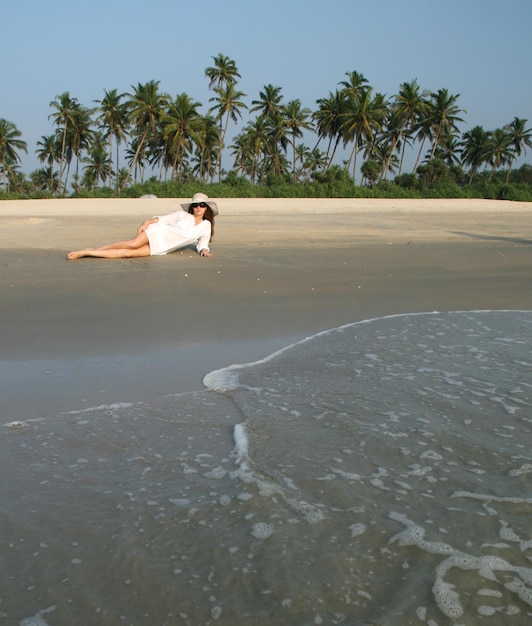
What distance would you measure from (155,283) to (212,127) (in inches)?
2164

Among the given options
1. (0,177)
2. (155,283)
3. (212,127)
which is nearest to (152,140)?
(212,127)

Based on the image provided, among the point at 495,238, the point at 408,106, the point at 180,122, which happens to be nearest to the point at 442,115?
the point at 408,106

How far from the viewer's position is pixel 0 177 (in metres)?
65.6

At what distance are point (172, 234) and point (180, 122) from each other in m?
46.4

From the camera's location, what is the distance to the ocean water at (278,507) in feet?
5.13

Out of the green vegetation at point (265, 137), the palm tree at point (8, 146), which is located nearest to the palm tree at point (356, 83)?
the green vegetation at point (265, 137)

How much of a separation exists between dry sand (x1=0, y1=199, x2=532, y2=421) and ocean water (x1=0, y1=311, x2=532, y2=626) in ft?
1.90

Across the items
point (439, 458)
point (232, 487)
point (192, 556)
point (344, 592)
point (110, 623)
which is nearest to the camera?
point (110, 623)

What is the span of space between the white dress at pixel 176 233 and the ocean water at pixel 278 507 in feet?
16.3

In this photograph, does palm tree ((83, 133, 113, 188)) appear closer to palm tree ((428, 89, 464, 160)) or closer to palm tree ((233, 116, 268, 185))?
palm tree ((233, 116, 268, 185))

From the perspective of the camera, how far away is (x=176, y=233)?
26.6 ft

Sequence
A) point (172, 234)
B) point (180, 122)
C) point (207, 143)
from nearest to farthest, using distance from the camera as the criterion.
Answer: point (172, 234)
point (180, 122)
point (207, 143)

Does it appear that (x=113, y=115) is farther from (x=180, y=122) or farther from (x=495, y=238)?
(x=495, y=238)

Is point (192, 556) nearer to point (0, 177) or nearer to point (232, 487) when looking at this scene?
point (232, 487)
